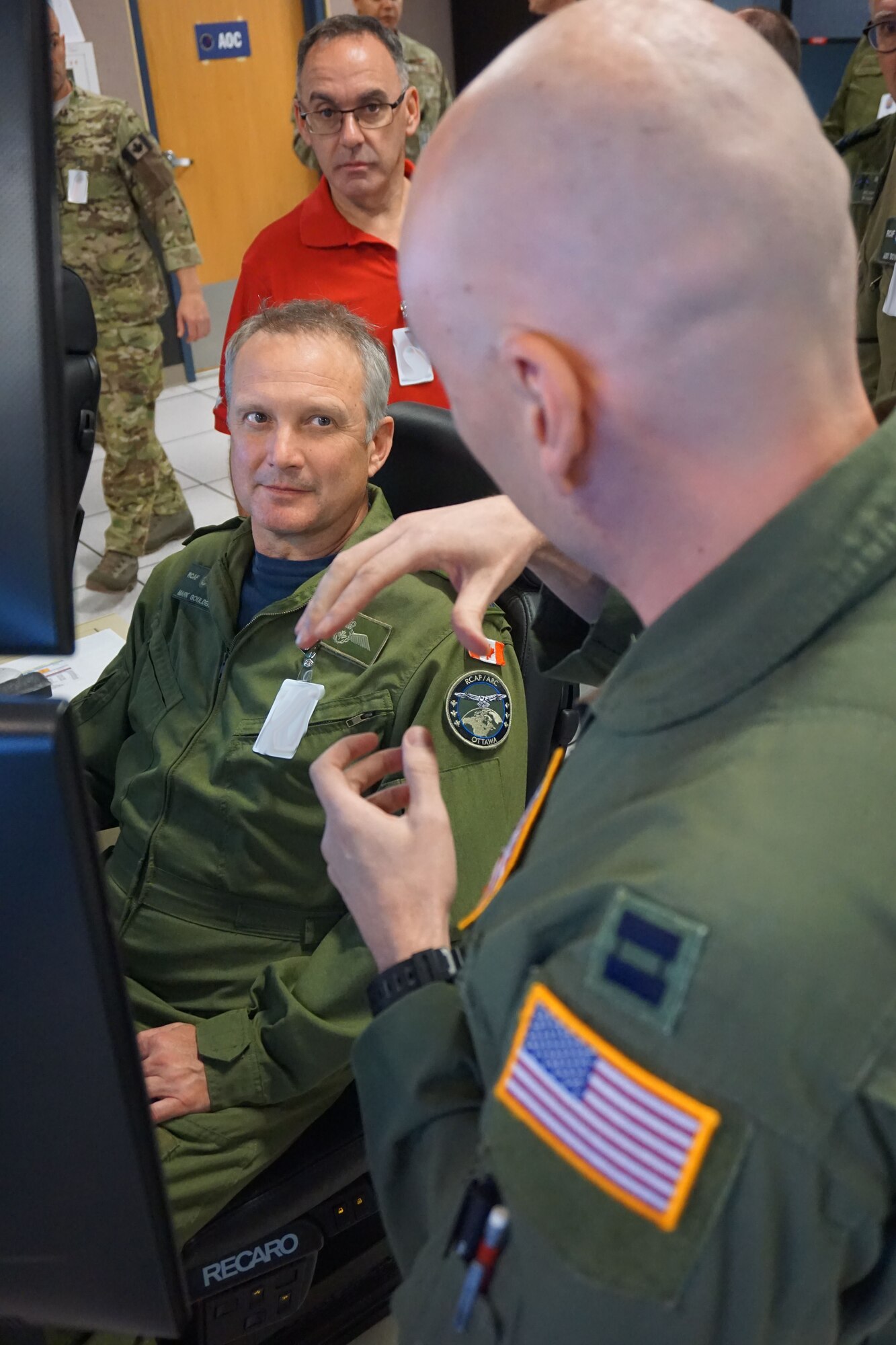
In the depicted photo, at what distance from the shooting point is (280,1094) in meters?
1.30

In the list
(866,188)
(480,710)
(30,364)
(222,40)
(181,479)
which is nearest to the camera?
(30,364)

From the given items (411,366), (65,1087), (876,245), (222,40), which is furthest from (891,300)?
(222,40)

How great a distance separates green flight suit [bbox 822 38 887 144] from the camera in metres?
3.86

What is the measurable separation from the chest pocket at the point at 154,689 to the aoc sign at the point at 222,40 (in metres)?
5.13

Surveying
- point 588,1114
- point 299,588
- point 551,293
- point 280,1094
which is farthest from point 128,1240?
point 299,588

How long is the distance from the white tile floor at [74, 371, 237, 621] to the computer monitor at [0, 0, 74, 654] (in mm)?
3102

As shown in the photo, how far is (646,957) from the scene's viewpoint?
0.51 m

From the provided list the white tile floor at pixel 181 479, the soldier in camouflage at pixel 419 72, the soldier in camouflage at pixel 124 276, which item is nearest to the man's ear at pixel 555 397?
the white tile floor at pixel 181 479

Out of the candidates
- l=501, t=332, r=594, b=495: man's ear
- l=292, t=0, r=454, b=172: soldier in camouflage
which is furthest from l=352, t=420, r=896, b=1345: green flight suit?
l=292, t=0, r=454, b=172: soldier in camouflage

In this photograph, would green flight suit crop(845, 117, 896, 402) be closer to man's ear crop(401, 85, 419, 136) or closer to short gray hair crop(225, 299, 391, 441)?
man's ear crop(401, 85, 419, 136)

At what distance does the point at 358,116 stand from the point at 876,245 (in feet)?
4.15

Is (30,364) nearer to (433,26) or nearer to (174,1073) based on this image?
(174,1073)

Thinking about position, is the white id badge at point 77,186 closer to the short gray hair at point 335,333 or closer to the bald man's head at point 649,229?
the short gray hair at point 335,333

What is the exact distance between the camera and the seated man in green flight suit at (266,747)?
1306 millimetres
